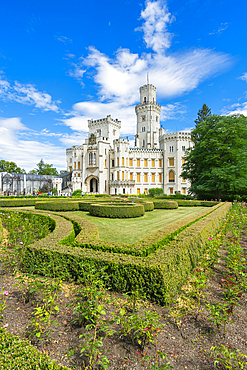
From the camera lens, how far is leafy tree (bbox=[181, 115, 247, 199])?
70.2 feet

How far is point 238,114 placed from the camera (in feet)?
80.4

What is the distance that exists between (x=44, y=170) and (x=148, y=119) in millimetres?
49074

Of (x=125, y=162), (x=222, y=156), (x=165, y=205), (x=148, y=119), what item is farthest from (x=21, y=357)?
(x=148, y=119)

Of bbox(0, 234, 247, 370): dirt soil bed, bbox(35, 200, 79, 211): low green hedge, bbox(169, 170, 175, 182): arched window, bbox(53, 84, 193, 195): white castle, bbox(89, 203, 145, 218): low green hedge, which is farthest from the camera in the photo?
bbox(169, 170, 175, 182): arched window

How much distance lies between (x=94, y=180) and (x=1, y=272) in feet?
153

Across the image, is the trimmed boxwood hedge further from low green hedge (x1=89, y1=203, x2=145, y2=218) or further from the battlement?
the battlement

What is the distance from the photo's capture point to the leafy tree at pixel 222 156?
21.4m

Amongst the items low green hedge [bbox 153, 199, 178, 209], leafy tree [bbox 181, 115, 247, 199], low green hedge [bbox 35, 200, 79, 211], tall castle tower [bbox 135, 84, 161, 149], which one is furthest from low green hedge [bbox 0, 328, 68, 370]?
tall castle tower [bbox 135, 84, 161, 149]

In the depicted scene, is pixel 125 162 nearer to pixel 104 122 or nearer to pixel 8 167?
pixel 104 122

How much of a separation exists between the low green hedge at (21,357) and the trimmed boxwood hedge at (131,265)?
1486mm

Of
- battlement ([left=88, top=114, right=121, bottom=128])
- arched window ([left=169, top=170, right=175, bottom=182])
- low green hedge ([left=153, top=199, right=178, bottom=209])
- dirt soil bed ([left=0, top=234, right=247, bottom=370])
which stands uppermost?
battlement ([left=88, top=114, right=121, bottom=128])

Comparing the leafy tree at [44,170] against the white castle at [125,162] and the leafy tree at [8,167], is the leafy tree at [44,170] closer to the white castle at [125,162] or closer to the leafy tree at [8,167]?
the leafy tree at [8,167]

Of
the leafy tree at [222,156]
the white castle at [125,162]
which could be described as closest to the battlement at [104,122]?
the white castle at [125,162]

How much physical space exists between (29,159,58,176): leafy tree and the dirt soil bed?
79878 mm
